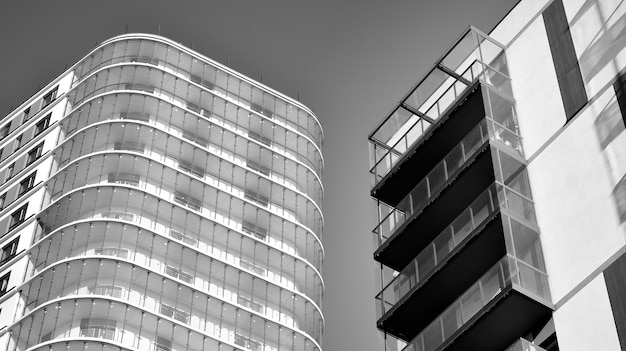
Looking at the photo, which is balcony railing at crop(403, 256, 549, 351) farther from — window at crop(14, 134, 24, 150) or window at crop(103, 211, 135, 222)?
window at crop(14, 134, 24, 150)

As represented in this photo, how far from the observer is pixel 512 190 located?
99.7ft

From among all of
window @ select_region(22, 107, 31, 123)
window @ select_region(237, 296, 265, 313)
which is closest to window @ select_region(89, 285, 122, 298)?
window @ select_region(237, 296, 265, 313)

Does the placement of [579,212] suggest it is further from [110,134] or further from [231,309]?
[110,134]

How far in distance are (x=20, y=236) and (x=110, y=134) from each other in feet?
36.2

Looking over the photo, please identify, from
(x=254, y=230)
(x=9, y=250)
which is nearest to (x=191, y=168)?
(x=254, y=230)

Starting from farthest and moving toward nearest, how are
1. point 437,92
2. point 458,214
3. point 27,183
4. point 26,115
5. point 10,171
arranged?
point 26,115 < point 10,171 < point 27,183 < point 437,92 < point 458,214

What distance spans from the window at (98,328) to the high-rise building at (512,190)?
44676 mm

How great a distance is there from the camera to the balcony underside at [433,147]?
34.7 meters

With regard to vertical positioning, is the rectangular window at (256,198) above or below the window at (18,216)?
above

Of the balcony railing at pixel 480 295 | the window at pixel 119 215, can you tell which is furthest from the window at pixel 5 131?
the balcony railing at pixel 480 295

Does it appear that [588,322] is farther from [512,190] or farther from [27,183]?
[27,183]

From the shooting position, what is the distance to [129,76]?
97438mm

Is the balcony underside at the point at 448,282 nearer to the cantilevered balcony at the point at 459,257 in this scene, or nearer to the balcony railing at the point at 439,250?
the cantilevered balcony at the point at 459,257

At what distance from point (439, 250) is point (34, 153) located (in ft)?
232
